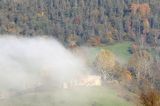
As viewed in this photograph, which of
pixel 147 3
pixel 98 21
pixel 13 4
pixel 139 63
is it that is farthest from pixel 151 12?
pixel 139 63

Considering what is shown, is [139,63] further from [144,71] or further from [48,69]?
[48,69]

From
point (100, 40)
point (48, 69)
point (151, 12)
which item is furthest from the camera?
point (151, 12)

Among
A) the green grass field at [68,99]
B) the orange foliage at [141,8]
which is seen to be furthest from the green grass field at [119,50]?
the green grass field at [68,99]

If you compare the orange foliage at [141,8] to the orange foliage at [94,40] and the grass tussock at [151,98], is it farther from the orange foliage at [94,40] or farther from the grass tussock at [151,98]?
the grass tussock at [151,98]

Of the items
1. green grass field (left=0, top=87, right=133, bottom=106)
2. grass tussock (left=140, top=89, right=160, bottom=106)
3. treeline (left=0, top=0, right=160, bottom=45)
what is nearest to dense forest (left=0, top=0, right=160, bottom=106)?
treeline (left=0, top=0, right=160, bottom=45)

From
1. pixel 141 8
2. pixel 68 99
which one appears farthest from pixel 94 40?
pixel 68 99

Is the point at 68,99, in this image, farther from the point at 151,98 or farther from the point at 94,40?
the point at 94,40
